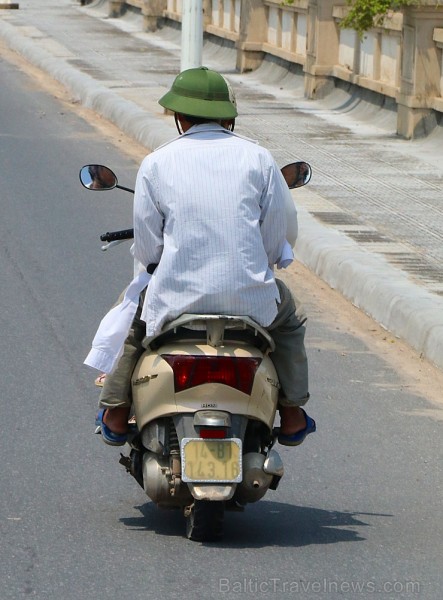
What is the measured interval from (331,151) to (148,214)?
10118 millimetres

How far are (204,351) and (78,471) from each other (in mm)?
1373

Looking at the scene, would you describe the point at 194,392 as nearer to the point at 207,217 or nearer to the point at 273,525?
the point at 207,217

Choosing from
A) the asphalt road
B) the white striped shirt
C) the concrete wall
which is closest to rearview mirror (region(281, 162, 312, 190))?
the white striped shirt

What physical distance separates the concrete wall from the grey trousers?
1021cm

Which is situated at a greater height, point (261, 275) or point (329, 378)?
point (261, 275)

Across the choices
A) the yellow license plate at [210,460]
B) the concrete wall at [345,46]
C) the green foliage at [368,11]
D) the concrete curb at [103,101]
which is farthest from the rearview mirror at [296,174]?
the concrete wall at [345,46]

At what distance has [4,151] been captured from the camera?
15023 mm

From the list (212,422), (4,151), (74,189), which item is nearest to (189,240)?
(212,422)

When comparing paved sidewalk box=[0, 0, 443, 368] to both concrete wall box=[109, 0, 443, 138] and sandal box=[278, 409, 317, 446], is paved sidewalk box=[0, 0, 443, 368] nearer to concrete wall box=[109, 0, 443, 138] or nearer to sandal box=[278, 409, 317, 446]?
concrete wall box=[109, 0, 443, 138]

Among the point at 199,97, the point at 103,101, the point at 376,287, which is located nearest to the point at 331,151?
the point at 103,101

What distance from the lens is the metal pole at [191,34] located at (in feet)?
55.2

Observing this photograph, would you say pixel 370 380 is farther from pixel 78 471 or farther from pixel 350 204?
pixel 350 204

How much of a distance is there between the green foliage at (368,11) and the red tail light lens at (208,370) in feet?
34.3

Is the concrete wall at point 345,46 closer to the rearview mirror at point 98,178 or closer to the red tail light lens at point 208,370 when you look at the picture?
the rearview mirror at point 98,178
